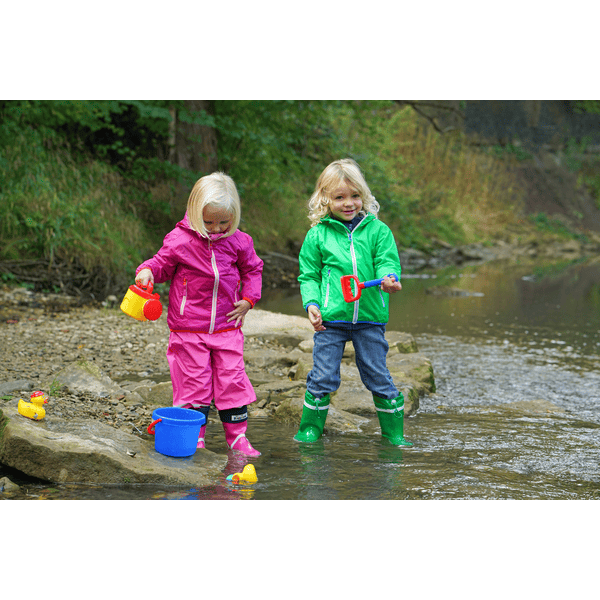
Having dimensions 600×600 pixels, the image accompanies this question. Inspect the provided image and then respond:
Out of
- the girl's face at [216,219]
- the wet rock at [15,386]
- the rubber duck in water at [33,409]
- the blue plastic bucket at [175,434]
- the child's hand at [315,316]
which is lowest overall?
the wet rock at [15,386]

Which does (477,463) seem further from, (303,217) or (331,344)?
(303,217)

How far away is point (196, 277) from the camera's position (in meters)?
3.41

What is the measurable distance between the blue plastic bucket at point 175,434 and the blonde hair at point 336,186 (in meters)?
1.26

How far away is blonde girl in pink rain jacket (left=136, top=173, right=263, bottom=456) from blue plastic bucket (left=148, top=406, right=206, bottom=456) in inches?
8.4

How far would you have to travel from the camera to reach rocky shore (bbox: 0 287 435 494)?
2.93 meters

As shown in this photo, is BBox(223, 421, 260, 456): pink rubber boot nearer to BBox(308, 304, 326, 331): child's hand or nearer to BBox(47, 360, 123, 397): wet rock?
BBox(308, 304, 326, 331): child's hand

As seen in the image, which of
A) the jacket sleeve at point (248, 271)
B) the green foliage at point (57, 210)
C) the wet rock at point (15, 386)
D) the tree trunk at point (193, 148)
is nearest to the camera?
the jacket sleeve at point (248, 271)

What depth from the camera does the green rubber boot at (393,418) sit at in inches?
144

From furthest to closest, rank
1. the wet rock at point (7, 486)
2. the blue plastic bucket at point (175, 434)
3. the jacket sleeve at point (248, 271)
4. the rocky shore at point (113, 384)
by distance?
1. the jacket sleeve at point (248, 271)
2. the blue plastic bucket at point (175, 434)
3. the rocky shore at point (113, 384)
4. the wet rock at point (7, 486)

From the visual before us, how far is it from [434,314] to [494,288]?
358 cm

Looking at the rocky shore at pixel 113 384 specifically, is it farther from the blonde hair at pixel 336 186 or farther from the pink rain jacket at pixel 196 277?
the blonde hair at pixel 336 186

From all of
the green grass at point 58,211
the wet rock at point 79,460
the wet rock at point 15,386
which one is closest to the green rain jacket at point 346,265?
the wet rock at point 79,460

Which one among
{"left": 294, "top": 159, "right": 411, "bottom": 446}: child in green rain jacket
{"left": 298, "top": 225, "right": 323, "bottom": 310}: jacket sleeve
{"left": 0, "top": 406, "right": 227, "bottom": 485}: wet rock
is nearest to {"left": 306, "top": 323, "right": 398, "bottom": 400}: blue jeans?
{"left": 294, "top": 159, "right": 411, "bottom": 446}: child in green rain jacket

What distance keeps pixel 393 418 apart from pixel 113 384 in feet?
5.95
